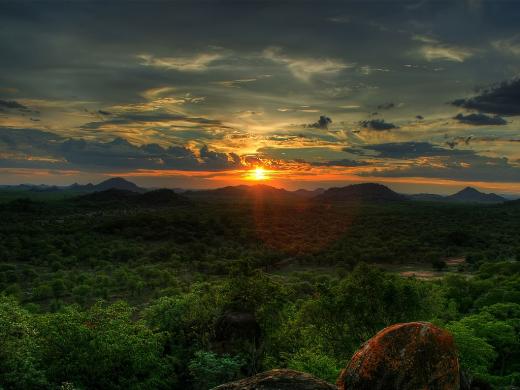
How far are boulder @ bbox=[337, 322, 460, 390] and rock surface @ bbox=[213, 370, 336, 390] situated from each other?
1876 millimetres

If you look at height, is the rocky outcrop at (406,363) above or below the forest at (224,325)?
above

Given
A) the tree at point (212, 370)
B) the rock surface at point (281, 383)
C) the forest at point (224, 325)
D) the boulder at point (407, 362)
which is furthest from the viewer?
the tree at point (212, 370)

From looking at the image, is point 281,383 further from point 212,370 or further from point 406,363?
point 212,370

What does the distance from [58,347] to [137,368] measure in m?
3.66

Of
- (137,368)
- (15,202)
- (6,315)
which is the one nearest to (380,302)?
(137,368)

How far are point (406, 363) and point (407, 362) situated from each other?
0.04 metres

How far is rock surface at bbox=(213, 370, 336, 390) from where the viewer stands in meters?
9.75

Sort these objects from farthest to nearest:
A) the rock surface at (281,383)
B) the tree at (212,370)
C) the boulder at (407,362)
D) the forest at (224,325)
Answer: the tree at (212,370)
the forest at (224,325)
the boulder at (407,362)
the rock surface at (281,383)

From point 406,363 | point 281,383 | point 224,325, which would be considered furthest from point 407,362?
point 224,325

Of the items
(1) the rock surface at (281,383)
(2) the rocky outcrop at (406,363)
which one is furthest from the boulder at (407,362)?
(1) the rock surface at (281,383)

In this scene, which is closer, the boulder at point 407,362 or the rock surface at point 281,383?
the rock surface at point 281,383

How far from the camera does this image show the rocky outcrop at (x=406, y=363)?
442 inches

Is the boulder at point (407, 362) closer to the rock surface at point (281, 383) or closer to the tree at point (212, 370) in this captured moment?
the rock surface at point (281, 383)

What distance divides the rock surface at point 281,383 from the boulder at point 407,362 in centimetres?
188
